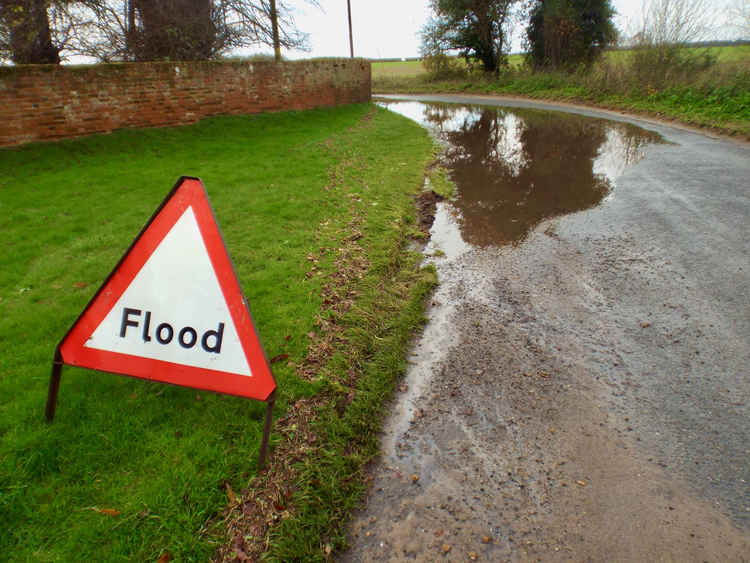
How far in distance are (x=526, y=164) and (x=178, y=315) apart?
9.68 metres

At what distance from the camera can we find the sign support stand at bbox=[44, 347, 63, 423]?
263 cm

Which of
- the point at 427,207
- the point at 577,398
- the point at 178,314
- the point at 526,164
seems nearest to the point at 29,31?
the point at 427,207

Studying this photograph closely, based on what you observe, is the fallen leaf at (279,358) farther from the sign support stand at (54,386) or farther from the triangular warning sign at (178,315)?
the sign support stand at (54,386)

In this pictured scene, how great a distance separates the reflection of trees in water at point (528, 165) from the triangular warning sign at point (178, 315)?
14.3ft

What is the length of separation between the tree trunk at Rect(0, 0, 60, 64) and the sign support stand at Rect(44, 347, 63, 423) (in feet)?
40.1

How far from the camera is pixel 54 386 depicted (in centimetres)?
273

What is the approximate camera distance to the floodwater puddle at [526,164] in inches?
278

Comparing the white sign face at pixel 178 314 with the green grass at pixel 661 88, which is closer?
the white sign face at pixel 178 314

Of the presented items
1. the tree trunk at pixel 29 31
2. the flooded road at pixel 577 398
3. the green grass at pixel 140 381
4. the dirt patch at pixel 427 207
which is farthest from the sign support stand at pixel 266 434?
the tree trunk at pixel 29 31

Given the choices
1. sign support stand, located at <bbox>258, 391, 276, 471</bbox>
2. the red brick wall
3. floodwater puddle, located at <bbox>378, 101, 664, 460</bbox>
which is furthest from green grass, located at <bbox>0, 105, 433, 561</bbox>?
the red brick wall

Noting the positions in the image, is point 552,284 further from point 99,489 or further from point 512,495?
point 99,489

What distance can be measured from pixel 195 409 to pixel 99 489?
0.71 metres

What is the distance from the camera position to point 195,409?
302 centimetres

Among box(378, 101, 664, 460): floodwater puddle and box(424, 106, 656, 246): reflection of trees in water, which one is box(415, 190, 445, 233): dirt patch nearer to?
box(378, 101, 664, 460): floodwater puddle
